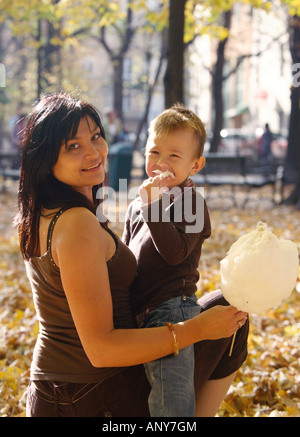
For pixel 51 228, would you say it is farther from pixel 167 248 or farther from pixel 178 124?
pixel 178 124

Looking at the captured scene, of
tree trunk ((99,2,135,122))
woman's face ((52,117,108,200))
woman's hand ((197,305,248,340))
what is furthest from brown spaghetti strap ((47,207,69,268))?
tree trunk ((99,2,135,122))

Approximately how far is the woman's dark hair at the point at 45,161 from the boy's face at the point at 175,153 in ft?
1.81

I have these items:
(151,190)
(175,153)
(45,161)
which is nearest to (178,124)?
(175,153)

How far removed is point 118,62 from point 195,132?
22968 millimetres

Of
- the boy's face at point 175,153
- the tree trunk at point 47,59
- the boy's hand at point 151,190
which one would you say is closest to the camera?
the boy's hand at point 151,190

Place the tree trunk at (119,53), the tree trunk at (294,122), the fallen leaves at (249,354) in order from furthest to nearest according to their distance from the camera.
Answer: the tree trunk at (119,53) → the tree trunk at (294,122) → the fallen leaves at (249,354)

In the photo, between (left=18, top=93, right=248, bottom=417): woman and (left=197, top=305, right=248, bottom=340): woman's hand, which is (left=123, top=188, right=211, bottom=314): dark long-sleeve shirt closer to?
(left=18, top=93, right=248, bottom=417): woman

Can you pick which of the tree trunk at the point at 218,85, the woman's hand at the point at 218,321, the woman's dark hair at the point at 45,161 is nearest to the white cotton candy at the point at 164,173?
the woman's dark hair at the point at 45,161

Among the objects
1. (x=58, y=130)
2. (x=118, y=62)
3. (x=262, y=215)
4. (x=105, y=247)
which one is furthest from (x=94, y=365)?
(x=118, y=62)

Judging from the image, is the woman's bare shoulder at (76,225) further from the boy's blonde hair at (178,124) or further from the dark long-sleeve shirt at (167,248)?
the boy's blonde hair at (178,124)

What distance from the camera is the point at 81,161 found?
2004 mm

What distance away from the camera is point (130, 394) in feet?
6.74

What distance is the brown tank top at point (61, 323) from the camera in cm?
193

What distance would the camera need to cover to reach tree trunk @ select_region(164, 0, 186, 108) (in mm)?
6820
